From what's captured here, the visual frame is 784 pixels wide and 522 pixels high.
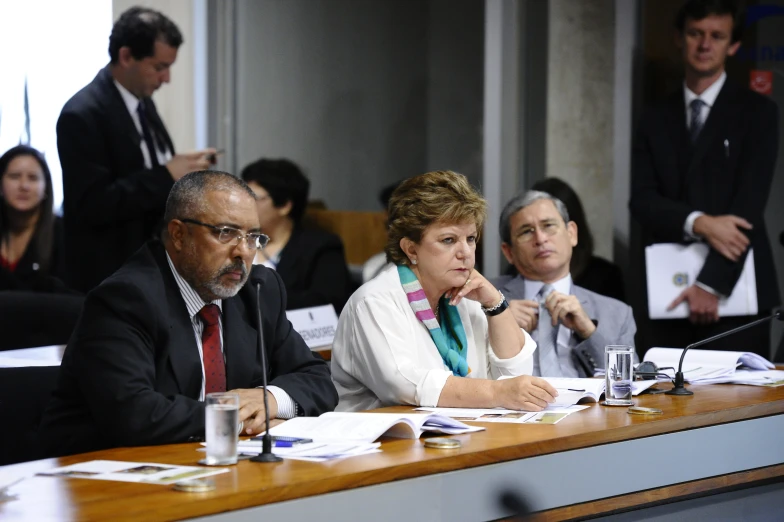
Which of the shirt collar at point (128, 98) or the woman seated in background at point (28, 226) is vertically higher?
the shirt collar at point (128, 98)

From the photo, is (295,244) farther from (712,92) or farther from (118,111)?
(712,92)

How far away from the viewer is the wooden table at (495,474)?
69.2 inches

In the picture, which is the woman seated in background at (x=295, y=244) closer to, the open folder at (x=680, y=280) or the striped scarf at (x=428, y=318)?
the open folder at (x=680, y=280)

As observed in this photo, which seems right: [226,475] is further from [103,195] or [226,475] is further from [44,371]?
[103,195]

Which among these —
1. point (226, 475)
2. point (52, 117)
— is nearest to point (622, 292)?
point (52, 117)

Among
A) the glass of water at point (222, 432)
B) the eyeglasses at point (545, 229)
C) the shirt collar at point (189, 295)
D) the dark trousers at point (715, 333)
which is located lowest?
the dark trousers at point (715, 333)

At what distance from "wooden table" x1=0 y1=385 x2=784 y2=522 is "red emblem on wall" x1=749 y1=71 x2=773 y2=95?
2609 mm

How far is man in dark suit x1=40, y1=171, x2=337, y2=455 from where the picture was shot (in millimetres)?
2393

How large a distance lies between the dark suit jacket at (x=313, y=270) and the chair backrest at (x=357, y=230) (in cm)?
32

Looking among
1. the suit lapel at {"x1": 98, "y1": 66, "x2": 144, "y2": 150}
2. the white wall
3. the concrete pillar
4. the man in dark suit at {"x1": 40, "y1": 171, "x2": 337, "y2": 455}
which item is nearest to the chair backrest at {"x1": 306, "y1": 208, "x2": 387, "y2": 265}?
the white wall

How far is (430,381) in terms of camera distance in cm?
276

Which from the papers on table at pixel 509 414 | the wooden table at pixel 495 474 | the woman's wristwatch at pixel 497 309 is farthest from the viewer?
the woman's wristwatch at pixel 497 309

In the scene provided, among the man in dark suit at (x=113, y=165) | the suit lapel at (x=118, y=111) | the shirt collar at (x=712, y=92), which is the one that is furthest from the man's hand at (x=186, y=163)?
the shirt collar at (x=712, y=92)

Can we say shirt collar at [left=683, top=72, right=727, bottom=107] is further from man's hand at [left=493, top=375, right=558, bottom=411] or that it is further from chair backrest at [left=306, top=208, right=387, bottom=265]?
man's hand at [left=493, top=375, right=558, bottom=411]
